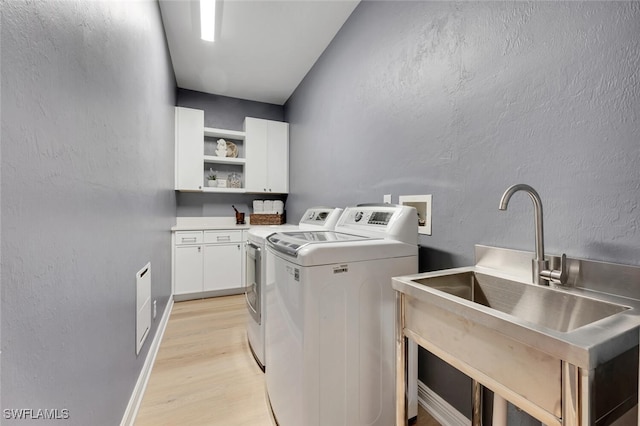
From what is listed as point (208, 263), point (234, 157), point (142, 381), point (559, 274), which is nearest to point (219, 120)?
point (234, 157)

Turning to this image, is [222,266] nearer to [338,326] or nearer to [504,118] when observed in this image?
[338,326]

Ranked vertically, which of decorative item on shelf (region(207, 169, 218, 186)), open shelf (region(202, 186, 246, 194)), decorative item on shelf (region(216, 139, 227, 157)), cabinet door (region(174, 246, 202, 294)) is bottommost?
cabinet door (region(174, 246, 202, 294))

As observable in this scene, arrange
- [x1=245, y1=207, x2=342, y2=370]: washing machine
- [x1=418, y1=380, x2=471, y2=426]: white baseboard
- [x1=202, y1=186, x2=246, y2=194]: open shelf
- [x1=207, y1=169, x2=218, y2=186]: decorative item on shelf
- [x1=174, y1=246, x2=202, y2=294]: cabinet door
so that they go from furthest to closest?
[x1=207, y1=169, x2=218, y2=186]: decorative item on shelf → [x1=202, y1=186, x2=246, y2=194]: open shelf → [x1=174, y1=246, x2=202, y2=294]: cabinet door → [x1=245, y1=207, x2=342, y2=370]: washing machine → [x1=418, y1=380, x2=471, y2=426]: white baseboard

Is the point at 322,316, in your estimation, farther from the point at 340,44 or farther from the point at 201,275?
the point at 201,275

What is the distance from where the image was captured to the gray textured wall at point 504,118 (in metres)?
0.85

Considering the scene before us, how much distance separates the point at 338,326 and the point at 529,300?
29.3 inches

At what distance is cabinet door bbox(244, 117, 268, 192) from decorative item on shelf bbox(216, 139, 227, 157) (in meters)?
0.34

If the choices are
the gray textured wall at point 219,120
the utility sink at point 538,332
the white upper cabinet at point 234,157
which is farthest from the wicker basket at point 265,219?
the utility sink at point 538,332

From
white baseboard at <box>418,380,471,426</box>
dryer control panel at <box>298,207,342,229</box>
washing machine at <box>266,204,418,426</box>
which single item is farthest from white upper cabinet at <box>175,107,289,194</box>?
white baseboard at <box>418,380,471,426</box>

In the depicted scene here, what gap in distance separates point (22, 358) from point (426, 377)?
170 cm

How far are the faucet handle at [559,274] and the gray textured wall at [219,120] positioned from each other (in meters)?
2.98

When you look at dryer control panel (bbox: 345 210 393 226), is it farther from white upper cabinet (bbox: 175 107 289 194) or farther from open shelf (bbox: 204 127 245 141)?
open shelf (bbox: 204 127 245 141)

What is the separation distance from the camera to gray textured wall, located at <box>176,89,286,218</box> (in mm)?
3799

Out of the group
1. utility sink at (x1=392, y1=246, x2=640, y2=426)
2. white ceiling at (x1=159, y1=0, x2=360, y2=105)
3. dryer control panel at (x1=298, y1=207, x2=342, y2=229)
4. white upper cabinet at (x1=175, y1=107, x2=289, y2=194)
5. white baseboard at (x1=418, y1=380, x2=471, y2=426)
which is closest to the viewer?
utility sink at (x1=392, y1=246, x2=640, y2=426)
